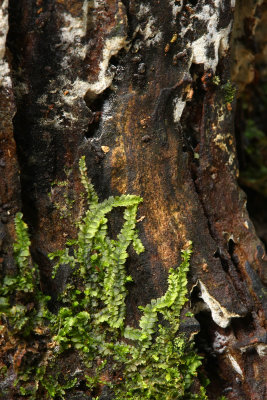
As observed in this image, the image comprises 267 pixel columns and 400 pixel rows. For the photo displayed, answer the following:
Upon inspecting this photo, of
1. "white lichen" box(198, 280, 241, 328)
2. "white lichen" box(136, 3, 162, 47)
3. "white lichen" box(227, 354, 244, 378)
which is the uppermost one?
"white lichen" box(136, 3, 162, 47)

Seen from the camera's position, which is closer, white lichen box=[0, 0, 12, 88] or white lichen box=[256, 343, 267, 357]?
white lichen box=[0, 0, 12, 88]

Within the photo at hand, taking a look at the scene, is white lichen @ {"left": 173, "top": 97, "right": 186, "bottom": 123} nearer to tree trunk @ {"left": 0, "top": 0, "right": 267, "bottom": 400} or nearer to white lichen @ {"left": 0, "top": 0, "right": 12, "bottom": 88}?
tree trunk @ {"left": 0, "top": 0, "right": 267, "bottom": 400}

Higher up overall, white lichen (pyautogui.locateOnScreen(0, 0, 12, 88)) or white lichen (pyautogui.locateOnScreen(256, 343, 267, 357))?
white lichen (pyautogui.locateOnScreen(0, 0, 12, 88))

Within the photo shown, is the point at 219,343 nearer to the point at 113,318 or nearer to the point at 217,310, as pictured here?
the point at 217,310

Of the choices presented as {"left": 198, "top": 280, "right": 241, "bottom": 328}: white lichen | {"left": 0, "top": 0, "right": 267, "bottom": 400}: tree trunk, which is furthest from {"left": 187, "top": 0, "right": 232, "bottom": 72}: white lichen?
{"left": 198, "top": 280, "right": 241, "bottom": 328}: white lichen

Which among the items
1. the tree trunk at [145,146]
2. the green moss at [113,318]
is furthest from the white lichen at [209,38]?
the green moss at [113,318]

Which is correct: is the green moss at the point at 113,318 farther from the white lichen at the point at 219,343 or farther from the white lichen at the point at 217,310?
the white lichen at the point at 219,343

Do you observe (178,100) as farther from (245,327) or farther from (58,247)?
(245,327)
